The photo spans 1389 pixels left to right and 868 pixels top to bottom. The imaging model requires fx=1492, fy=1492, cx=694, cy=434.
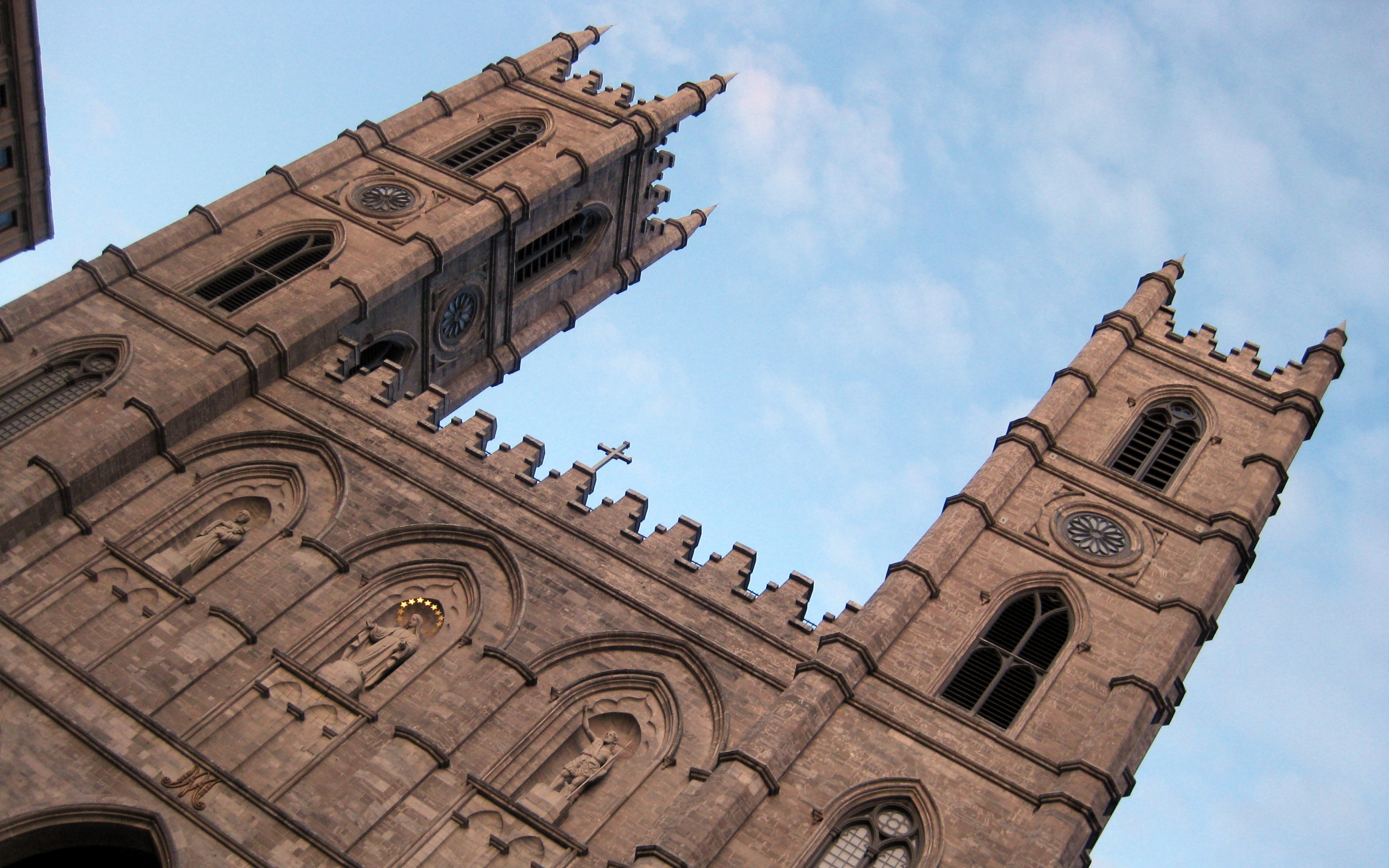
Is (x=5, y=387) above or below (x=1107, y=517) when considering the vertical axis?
below

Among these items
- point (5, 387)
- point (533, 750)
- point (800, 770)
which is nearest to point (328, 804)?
point (533, 750)

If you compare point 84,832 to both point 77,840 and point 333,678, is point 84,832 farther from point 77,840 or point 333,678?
point 333,678

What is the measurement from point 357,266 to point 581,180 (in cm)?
668

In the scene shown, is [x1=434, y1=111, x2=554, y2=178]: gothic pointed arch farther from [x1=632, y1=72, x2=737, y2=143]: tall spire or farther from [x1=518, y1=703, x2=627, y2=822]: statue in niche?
[x1=518, y1=703, x2=627, y2=822]: statue in niche

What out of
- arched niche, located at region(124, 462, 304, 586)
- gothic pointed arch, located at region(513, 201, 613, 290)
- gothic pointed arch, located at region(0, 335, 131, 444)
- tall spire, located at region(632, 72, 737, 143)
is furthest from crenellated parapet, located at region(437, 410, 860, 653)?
tall spire, located at region(632, 72, 737, 143)

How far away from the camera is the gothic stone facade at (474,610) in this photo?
2034 centimetres

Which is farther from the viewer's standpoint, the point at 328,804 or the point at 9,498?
the point at 9,498

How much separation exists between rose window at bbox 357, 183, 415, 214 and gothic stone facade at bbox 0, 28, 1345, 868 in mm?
788

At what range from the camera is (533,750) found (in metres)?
21.7

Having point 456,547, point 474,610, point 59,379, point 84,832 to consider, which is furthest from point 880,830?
point 59,379

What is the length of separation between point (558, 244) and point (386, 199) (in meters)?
5.39

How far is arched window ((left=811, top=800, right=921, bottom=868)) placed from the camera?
20.8 m

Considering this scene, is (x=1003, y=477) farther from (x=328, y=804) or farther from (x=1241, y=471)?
→ (x=328, y=804)

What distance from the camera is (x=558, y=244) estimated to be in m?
37.1
